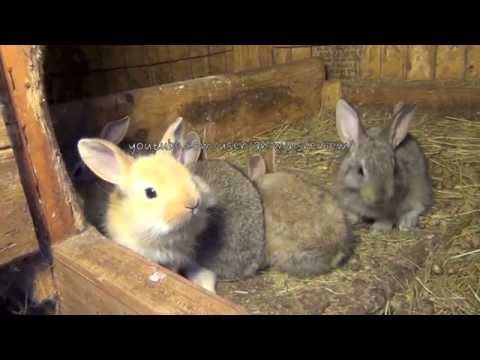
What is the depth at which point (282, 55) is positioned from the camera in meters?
5.41

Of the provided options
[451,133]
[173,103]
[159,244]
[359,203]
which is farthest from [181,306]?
[451,133]

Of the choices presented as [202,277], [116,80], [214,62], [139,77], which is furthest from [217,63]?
[202,277]

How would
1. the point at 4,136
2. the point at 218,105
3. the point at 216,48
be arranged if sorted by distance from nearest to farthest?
the point at 4,136 < the point at 218,105 < the point at 216,48

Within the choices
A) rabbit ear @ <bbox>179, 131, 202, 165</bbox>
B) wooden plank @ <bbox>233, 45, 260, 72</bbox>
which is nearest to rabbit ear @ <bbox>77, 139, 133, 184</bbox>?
rabbit ear @ <bbox>179, 131, 202, 165</bbox>

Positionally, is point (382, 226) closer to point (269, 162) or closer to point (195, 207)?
point (269, 162)

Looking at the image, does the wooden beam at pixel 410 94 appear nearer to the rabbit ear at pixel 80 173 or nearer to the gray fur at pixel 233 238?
the gray fur at pixel 233 238

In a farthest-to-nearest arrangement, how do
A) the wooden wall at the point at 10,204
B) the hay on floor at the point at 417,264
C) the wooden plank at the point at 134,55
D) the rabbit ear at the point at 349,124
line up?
the wooden plank at the point at 134,55 → the rabbit ear at the point at 349,124 → the hay on floor at the point at 417,264 → the wooden wall at the point at 10,204

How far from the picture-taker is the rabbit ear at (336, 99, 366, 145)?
3191 millimetres

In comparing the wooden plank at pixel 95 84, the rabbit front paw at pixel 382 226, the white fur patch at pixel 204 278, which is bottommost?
the rabbit front paw at pixel 382 226

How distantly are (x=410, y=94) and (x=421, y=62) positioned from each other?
1.34 ft

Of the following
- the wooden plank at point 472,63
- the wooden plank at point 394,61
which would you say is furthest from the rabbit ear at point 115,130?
the wooden plank at point 472,63

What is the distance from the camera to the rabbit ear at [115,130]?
2947 millimetres

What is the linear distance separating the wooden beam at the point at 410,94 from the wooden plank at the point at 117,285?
3.57m

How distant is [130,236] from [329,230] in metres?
1.08
